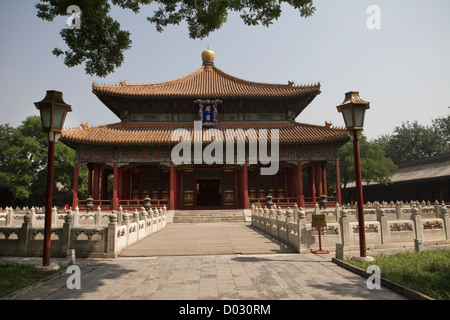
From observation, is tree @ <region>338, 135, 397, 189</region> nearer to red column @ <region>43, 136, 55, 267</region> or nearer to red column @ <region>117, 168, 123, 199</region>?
red column @ <region>117, 168, 123, 199</region>

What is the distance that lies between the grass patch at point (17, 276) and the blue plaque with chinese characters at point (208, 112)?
17.3 metres

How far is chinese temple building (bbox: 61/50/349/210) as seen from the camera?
21016 mm

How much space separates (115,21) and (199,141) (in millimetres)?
12882

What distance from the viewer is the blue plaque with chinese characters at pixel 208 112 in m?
22.9

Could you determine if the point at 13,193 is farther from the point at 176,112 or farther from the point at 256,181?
the point at 256,181

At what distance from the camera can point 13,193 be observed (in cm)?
3350

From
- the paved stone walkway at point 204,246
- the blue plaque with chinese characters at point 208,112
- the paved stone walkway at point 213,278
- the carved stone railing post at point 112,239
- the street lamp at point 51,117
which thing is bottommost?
the paved stone walkway at point 204,246

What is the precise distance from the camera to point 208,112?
23094 millimetres

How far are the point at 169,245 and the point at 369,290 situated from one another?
6.69 meters

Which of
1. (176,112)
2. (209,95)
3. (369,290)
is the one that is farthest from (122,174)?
(369,290)

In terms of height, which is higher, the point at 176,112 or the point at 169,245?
the point at 176,112

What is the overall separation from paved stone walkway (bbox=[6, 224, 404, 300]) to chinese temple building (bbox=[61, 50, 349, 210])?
12372 mm

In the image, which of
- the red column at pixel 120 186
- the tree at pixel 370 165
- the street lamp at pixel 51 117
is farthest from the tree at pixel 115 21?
the tree at pixel 370 165

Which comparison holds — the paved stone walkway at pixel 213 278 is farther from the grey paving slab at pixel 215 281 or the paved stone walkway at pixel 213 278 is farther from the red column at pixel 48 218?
the red column at pixel 48 218
